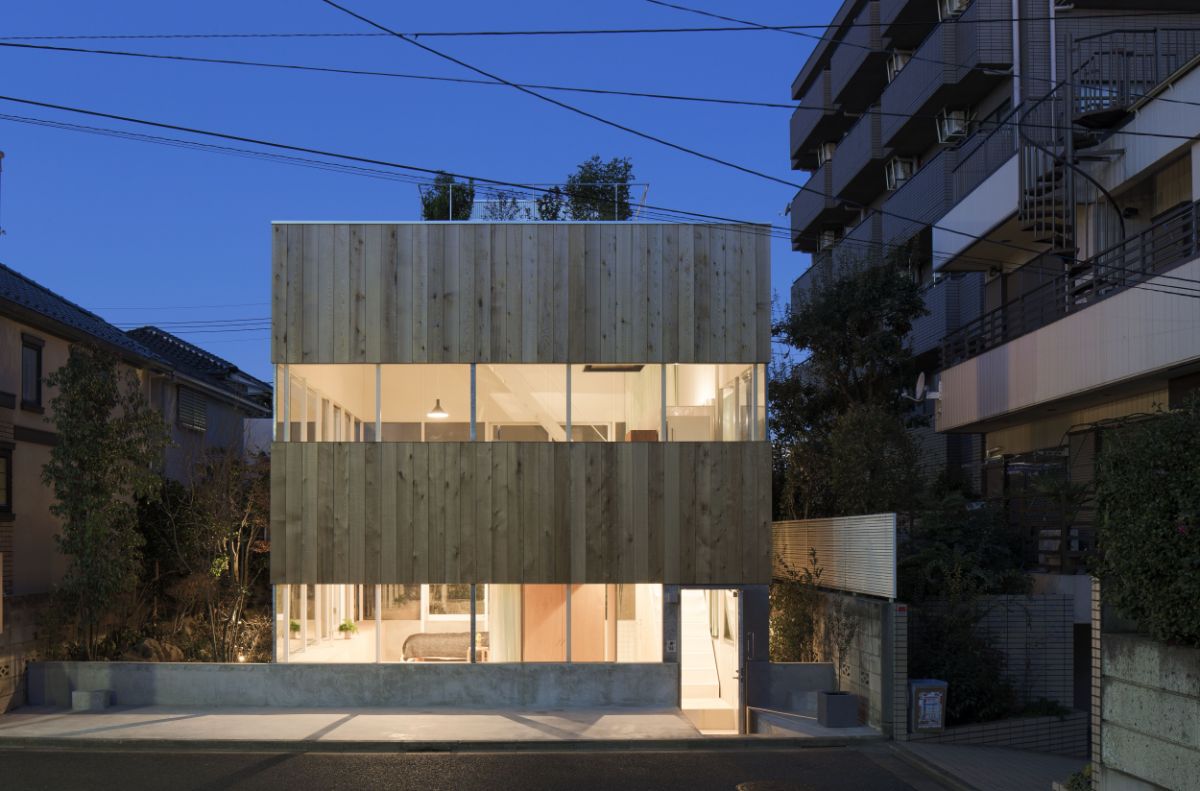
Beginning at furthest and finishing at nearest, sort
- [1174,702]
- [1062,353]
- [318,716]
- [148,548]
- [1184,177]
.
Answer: [148,548] < [1062,353] < [1184,177] < [318,716] < [1174,702]

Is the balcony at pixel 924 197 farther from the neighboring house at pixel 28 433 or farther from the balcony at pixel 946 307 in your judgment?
the neighboring house at pixel 28 433

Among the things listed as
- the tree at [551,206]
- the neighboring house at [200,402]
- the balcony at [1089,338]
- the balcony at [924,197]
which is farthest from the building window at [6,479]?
the balcony at [924,197]

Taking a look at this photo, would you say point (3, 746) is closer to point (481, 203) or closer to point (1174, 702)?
point (481, 203)

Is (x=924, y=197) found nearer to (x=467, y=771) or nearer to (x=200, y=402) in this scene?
(x=200, y=402)

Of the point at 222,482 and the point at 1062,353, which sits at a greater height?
the point at 1062,353

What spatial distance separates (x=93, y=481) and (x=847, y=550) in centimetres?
1102

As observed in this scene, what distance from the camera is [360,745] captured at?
1488cm

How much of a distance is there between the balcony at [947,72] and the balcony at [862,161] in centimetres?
42

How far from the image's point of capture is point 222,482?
19.9m

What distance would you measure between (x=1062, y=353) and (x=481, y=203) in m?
9.49

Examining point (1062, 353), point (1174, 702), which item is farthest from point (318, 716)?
point (1062, 353)

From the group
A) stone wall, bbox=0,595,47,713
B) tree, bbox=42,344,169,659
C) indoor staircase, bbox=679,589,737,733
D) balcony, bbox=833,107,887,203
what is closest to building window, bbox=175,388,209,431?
tree, bbox=42,344,169,659

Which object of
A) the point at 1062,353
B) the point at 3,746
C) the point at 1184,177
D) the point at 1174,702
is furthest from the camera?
the point at 1062,353

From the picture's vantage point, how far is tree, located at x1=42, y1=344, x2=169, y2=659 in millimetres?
17891
